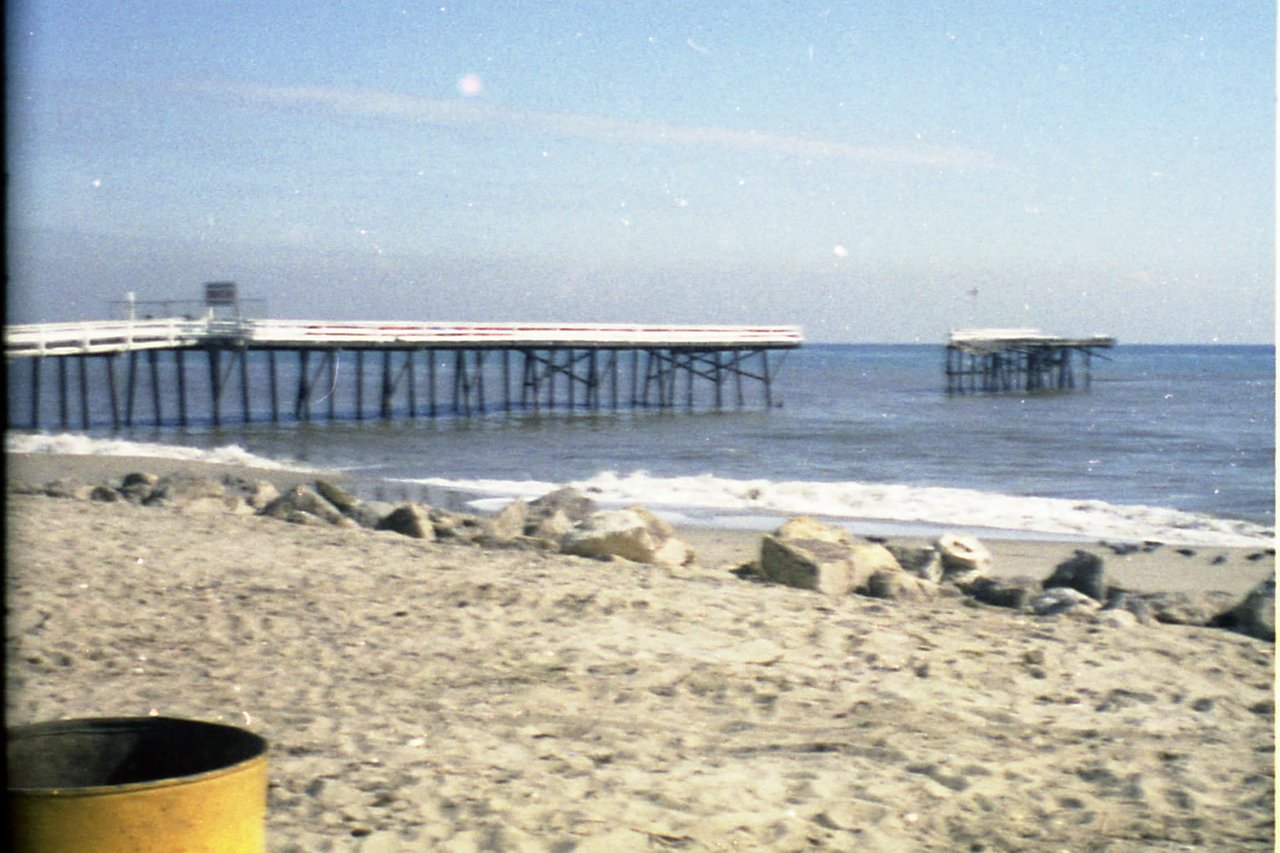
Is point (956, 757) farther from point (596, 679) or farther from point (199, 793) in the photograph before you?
point (199, 793)

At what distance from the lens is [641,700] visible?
5.44 m

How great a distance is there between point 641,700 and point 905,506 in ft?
35.8

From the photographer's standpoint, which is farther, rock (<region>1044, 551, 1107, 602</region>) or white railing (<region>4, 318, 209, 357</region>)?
white railing (<region>4, 318, 209, 357</region>)

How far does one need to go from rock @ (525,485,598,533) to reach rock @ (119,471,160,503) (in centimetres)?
348

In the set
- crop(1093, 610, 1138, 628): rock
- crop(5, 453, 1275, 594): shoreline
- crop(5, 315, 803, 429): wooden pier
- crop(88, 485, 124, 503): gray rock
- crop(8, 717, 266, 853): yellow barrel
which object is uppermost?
crop(5, 315, 803, 429): wooden pier

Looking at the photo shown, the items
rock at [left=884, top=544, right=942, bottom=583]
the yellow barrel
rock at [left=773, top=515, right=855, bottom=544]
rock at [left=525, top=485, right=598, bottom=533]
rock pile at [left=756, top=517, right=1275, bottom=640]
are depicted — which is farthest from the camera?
rock at [left=525, top=485, right=598, bottom=533]

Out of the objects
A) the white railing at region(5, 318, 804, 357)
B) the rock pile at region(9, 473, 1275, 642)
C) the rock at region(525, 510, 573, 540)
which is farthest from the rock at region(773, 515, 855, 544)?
the white railing at region(5, 318, 804, 357)

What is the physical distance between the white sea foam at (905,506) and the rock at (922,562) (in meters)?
3.00

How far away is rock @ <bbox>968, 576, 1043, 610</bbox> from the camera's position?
839 centimetres

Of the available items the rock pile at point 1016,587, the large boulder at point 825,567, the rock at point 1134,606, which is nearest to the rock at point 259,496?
the rock pile at point 1016,587

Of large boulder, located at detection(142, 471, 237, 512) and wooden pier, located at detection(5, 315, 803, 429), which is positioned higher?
wooden pier, located at detection(5, 315, 803, 429)

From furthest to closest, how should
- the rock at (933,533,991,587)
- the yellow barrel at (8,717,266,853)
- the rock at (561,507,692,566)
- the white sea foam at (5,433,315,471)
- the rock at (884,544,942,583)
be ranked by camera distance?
the white sea foam at (5,433,315,471), the rock at (933,533,991,587), the rock at (884,544,942,583), the rock at (561,507,692,566), the yellow barrel at (8,717,266,853)

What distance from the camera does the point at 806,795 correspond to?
14.0ft

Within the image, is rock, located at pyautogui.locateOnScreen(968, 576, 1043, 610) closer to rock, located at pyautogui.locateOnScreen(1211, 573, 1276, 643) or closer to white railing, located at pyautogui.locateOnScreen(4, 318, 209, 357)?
rock, located at pyautogui.locateOnScreen(1211, 573, 1276, 643)
